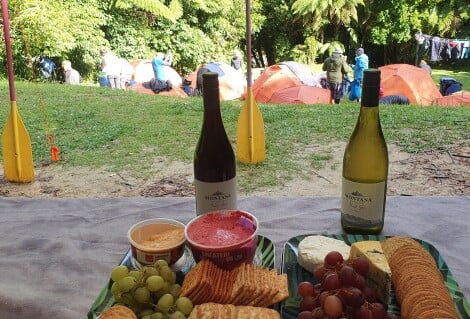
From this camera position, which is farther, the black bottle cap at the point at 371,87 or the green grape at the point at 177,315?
the black bottle cap at the point at 371,87

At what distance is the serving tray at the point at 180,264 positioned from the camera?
2.57 ft

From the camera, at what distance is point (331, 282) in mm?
702

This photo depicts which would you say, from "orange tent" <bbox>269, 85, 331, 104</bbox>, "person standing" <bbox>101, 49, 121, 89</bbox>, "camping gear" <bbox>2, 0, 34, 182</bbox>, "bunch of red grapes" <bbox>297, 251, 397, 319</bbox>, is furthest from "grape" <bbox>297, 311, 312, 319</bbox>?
"person standing" <bbox>101, 49, 121, 89</bbox>

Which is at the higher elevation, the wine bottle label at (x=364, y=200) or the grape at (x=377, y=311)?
the wine bottle label at (x=364, y=200)

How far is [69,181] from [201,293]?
116 inches

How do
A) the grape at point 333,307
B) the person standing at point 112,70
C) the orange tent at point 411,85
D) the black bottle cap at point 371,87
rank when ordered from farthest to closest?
the person standing at point 112,70, the orange tent at point 411,85, the black bottle cap at point 371,87, the grape at point 333,307

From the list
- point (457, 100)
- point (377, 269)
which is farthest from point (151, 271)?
point (457, 100)

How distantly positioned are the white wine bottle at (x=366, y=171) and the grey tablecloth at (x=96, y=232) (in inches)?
4.0

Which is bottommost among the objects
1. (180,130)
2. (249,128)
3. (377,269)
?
(180,130)

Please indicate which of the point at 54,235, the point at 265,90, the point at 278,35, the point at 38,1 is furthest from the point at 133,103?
the point at 278,35

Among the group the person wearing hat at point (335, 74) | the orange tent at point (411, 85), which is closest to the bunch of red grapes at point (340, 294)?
the person wearing hat at point (335, 74)

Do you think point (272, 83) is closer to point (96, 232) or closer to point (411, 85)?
point (411, 85)

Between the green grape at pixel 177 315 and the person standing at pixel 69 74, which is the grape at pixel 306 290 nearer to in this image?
the green grape at pixel 177 315

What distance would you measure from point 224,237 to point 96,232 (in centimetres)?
42
